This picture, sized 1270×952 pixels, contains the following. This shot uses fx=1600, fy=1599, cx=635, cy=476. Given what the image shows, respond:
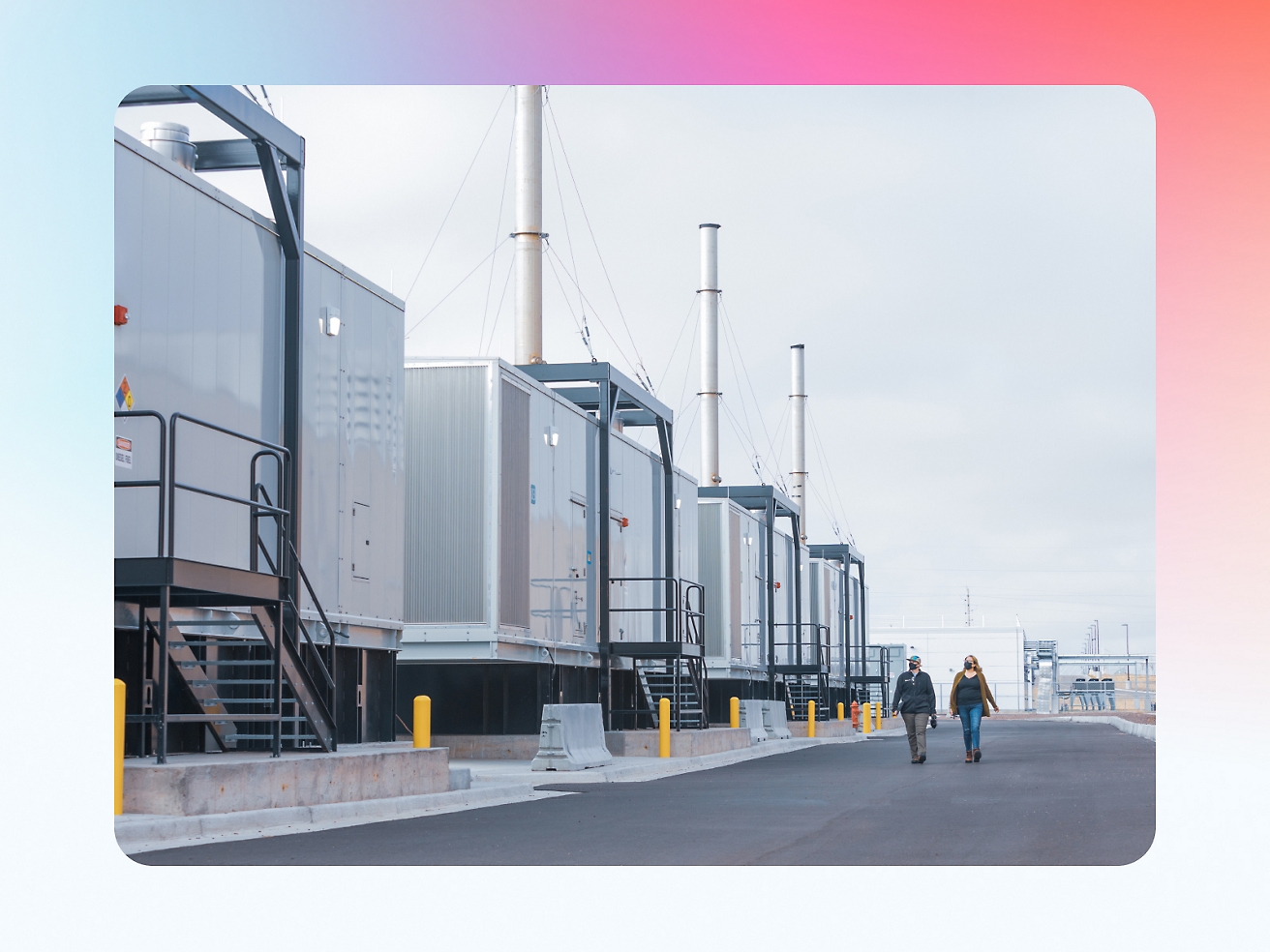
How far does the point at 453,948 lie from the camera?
310 inches

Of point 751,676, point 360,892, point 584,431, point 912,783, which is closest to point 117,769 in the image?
point 360,892

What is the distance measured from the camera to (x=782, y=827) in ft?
42.2

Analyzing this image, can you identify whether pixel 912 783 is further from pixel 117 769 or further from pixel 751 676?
pixel 751 676

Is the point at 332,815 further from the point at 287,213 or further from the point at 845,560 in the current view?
the point at 845,560

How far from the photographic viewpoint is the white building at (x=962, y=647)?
289 ft

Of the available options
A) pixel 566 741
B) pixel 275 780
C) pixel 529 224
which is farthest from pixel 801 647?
pixel 275 780

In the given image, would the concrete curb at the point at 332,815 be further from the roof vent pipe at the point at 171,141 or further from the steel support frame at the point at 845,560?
the steel support frame at the point at 845,560

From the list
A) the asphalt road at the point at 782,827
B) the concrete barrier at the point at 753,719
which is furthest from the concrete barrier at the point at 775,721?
the asphalt road at the point at 782,827

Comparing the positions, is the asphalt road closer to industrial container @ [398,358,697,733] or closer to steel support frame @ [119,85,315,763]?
→ steel support frame @ [119,85,315,763]

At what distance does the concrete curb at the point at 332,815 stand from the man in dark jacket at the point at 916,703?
4.14m

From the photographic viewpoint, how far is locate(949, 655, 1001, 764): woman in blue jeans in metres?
23.3

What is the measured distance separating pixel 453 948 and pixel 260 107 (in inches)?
353

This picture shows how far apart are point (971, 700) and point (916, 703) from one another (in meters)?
0.89

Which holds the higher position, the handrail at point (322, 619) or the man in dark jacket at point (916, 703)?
the handrail at point (322, 619)
